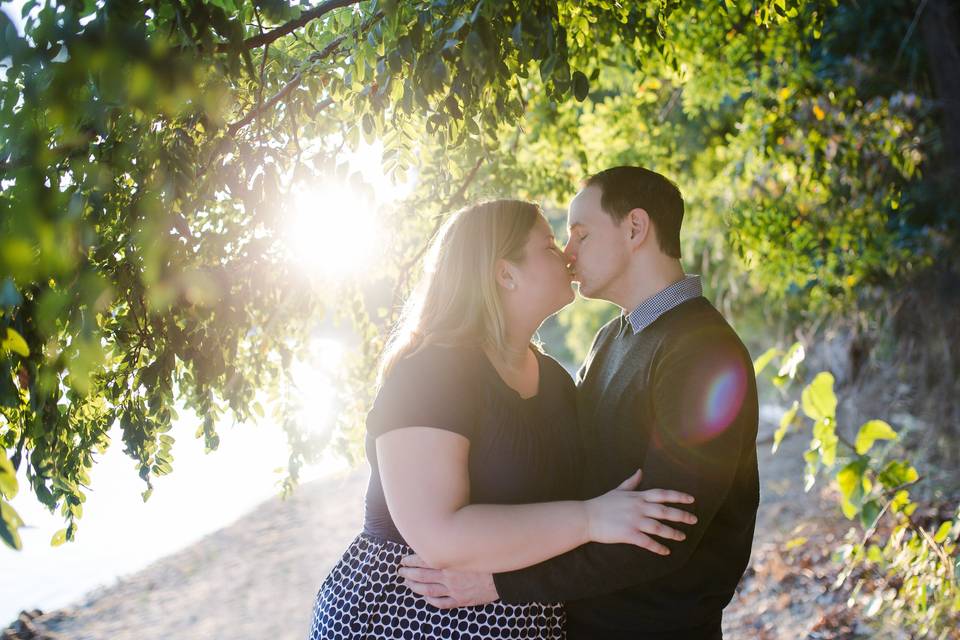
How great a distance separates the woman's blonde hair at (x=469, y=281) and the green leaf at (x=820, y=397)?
129 cm

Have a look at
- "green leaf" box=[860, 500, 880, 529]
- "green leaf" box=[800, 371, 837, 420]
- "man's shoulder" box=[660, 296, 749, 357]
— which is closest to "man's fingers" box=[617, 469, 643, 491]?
"man's shoulder" box=[660, 296, 749, 357]

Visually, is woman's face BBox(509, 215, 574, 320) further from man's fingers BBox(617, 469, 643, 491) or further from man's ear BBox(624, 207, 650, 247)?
man's fingers BBox(617, 469, 643, 491)

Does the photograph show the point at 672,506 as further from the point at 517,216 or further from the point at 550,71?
the point at 550,71

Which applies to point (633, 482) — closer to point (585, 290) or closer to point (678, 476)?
point (678, 476)

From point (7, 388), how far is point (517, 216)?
1453mm

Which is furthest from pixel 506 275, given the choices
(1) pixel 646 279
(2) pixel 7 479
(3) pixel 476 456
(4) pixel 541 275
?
(2) pixel 7 479

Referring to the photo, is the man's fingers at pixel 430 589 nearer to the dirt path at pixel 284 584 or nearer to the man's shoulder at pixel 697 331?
the man's shoulder at pixel 697 331

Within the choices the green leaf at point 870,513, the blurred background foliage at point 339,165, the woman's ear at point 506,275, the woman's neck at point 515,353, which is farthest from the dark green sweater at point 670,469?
the green leaf at point 870,513

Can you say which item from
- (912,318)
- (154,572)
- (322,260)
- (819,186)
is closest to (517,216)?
(322,260)

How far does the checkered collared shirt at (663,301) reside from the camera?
2.41 metres

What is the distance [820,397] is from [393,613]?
175 cm

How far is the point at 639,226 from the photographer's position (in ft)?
8.30

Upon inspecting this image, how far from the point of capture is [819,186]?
582cm

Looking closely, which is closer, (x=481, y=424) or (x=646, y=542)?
(x=646, y=542)
